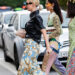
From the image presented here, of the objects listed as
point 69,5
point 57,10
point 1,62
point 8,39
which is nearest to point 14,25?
point 8,39

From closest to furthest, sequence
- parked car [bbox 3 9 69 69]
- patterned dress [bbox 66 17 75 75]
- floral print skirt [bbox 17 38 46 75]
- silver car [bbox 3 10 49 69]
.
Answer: patterned dress [bbox 66 17 75 75] < floral print skirt [bbox 17 38 46 75] < parked car [bbox 3 9 69 69] < silver car [bbox 3 10 49 69]

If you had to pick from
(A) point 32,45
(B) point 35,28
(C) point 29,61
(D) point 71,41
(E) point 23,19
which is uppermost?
(D) point 71,41

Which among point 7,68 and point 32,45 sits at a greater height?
point 32,45

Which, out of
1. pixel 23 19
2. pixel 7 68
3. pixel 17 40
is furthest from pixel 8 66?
pixel 17 40

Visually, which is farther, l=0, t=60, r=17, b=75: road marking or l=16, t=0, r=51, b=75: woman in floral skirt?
l=0, t=60, r=17, b=75: road marking

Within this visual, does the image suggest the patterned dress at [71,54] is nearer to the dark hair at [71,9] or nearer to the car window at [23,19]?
the dark hair at [71,9]

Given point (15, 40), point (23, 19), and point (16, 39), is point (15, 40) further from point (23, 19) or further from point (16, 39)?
point (23, 19)

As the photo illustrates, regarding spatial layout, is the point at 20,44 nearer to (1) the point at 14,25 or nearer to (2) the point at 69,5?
(1) the point at 14,25

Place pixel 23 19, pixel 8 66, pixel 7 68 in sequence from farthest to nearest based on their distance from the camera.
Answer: pixel 8 66 < pixel 23 19 < pixel 7 68

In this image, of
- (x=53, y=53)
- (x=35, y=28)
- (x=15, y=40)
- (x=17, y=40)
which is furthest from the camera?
(x=15, y=40)

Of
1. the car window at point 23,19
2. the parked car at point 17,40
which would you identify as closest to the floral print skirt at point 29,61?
the parked car at point 17,40

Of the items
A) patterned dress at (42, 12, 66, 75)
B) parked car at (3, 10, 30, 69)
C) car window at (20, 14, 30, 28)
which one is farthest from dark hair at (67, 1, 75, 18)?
car window at (20, 14, 30, 28)

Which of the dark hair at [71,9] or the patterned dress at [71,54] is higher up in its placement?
the dark hair at [71,9]

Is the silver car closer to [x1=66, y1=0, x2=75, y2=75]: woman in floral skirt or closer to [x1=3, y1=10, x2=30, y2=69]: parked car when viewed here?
[x1=3, y1=10, x2=30, y2=69]: parked car
